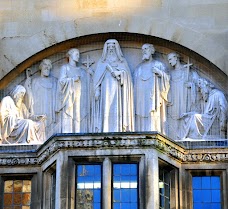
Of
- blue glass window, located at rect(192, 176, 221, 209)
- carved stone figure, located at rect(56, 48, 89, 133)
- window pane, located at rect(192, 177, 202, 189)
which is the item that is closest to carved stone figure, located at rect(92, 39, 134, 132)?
carved stone figure, located at rect(56, 48, 89, 133)

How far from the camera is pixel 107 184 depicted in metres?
28.2

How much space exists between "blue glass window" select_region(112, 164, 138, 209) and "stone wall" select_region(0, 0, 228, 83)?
3551 millimetres

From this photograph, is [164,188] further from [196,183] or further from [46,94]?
[46,94]

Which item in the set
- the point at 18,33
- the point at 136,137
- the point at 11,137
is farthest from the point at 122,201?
the point at 18,33

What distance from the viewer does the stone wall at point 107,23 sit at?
29891mm

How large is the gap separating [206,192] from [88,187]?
296 centimetres

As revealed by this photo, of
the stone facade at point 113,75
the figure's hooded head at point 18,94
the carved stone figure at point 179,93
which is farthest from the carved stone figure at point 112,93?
the figure's hooded head at point 18,94

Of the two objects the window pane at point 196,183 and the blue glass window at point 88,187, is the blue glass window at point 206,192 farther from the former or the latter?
the blue glass window at point 88,187

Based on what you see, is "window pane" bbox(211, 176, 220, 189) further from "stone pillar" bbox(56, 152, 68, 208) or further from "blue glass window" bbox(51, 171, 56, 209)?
"blue glass window" bbox(51, 171, 56, 209)

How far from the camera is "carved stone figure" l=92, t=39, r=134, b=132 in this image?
29.4 meters

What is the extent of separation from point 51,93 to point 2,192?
276cm

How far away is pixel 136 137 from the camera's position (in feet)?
92.8

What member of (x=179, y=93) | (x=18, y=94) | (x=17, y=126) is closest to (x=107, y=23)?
(x=179, y=93)

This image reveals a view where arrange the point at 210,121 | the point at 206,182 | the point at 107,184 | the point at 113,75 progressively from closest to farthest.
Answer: the point at 107,184, the point at 206,182, the point at 210,121, the point at 113,75
